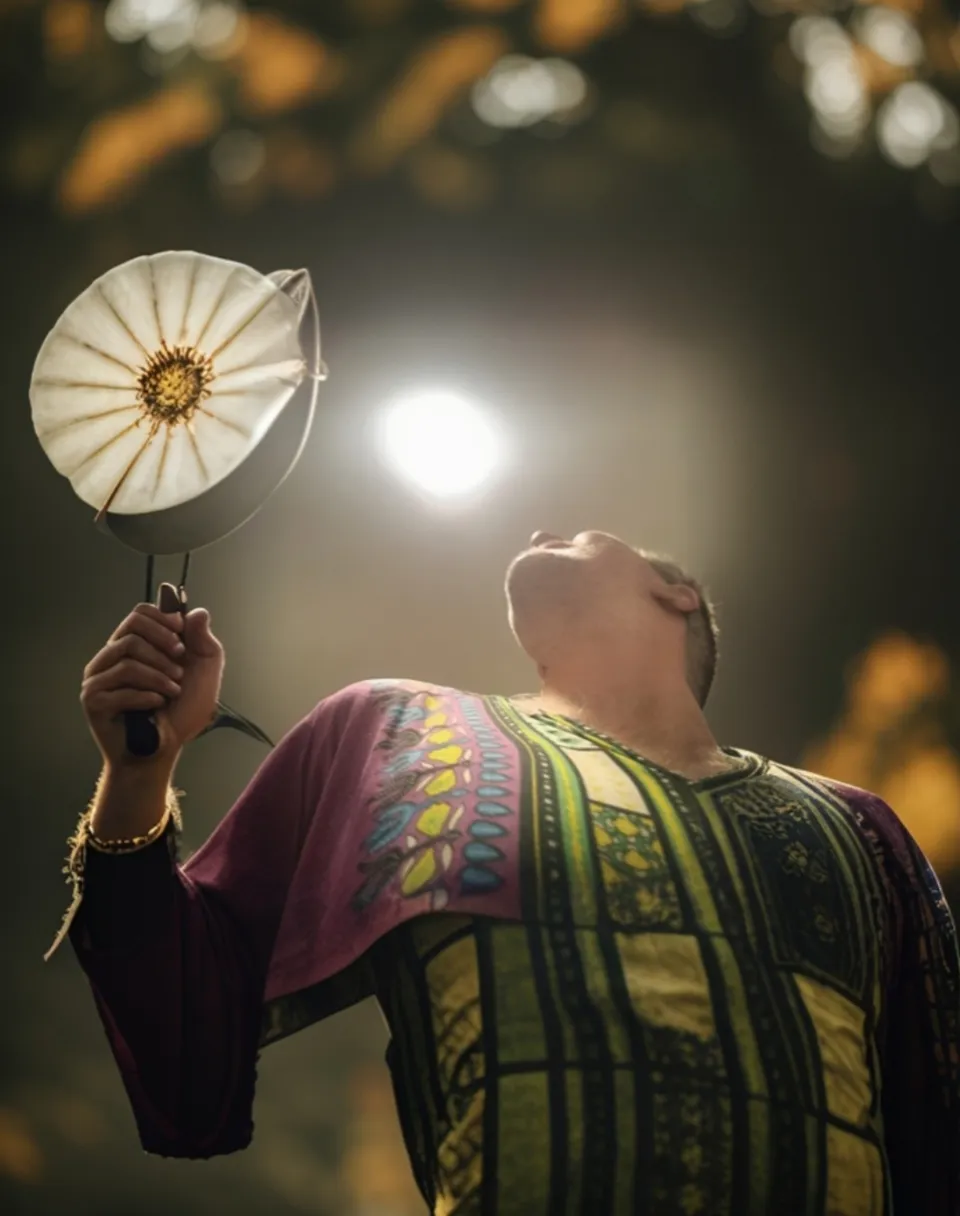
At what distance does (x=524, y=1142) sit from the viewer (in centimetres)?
94

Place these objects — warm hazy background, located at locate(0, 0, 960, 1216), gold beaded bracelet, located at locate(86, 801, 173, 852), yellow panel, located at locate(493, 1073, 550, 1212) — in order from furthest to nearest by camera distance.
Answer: warm hazy background, located at locate(0, 0, 960, 1216) → gold beaded bracelet, located at locate(86, 801, 173, 852) → yellow panel, located at locate(493, 1073, 550, 1212)

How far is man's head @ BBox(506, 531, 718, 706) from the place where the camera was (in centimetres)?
132

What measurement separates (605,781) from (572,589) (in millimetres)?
265

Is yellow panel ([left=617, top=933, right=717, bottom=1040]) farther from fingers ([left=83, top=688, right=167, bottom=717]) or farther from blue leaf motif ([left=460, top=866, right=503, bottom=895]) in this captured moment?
Result: fingers ([left=83, top=688, right=167, bottom=717])

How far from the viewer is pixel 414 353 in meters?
2.09

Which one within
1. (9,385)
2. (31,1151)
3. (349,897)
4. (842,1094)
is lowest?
(31,1151)

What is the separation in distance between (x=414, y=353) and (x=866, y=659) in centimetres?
74

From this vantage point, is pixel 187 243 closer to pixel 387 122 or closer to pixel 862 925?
pixel 387 122

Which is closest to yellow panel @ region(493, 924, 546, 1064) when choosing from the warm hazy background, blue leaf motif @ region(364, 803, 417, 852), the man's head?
blue leaf motif @ region(364, 803, 417, 852)

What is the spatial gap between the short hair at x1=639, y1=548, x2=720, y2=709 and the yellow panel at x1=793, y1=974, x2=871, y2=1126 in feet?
1.16

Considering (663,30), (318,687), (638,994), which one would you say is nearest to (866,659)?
(318,687)

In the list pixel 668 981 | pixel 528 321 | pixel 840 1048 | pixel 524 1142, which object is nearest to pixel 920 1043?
pixel 840 1048

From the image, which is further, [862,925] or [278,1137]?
[278,1137]

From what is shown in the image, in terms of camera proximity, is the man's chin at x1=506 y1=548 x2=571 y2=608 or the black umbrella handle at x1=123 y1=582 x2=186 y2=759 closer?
the black umbrella handle at x1=123 y1=582 x2=186 y2=759
